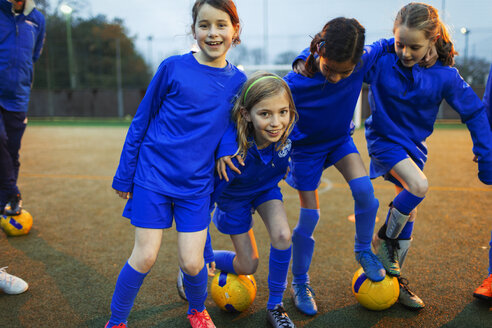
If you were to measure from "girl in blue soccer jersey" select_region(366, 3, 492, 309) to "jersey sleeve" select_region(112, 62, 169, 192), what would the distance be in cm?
141

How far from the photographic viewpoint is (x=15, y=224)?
394 cm

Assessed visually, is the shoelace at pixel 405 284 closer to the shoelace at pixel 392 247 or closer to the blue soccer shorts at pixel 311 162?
the shoelace at pixel 392 247

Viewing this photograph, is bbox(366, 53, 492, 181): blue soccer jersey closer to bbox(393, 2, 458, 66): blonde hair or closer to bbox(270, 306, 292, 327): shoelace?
bbox(393, 2, 458, 66): blonde hair

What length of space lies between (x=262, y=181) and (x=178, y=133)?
62 centimetres

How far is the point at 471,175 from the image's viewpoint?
22.7 feet

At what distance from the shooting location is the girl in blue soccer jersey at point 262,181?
2348 mm

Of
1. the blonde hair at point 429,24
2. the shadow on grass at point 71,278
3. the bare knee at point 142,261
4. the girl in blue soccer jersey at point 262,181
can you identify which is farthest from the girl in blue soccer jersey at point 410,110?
the shadow on grass at point 71,278

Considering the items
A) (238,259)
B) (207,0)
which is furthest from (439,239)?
(207,0)

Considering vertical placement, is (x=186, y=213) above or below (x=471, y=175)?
above

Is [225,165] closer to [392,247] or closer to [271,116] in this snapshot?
[271,116]

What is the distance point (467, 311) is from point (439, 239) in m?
1.37

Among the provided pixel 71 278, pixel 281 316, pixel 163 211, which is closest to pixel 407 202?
pixel 281 316

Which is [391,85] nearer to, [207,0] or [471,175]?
[207,0]

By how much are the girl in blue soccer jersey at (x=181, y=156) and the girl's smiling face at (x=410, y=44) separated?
3.62 ft
